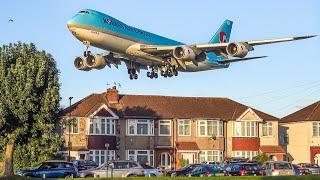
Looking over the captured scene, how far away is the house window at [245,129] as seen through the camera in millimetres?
100688

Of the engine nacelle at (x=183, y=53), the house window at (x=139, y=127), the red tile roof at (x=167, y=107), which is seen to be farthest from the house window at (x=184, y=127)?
the engine nacelle at (x=183, y=53)

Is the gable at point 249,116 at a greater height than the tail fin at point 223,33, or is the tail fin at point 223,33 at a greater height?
the tail fin at point 223,33

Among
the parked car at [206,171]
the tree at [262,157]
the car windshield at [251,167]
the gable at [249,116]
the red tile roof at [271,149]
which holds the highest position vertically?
the gable at [249,116]

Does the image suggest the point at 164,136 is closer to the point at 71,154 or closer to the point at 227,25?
the point at 71,154

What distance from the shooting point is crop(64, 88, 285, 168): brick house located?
92.9 meters

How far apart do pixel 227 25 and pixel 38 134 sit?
68.0 ft

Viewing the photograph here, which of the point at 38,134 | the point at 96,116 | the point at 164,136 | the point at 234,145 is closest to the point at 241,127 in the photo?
the point at 234,145

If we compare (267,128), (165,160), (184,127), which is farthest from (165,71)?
(267,128)

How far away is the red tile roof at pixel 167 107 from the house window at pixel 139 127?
0.83 meters

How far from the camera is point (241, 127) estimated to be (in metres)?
101

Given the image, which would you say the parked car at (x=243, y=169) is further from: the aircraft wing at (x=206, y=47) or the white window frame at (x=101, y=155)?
the white window frame at (x=101, y=155)

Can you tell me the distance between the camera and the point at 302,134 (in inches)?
4188

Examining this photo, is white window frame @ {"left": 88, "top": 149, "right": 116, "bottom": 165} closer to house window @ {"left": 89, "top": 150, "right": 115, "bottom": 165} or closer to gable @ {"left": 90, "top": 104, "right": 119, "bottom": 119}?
house window @ {"left": 89, "top": 150, "right": 115, "bottom": 165}

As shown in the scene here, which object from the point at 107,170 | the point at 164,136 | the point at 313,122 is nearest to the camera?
the point at 107,170
